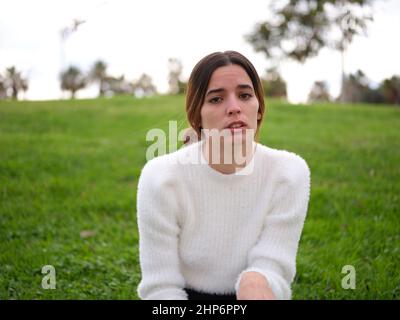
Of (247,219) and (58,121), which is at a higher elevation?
(58,121)

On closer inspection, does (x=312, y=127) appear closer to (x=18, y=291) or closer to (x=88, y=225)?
(x=88, y=225)

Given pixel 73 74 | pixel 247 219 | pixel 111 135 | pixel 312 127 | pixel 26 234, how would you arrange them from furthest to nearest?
pixel 73 74 → pixel 312 127 → pixel 111 135 → pixel 26 234 → pixel 247 219

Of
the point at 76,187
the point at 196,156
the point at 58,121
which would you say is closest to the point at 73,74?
the point at 58,121

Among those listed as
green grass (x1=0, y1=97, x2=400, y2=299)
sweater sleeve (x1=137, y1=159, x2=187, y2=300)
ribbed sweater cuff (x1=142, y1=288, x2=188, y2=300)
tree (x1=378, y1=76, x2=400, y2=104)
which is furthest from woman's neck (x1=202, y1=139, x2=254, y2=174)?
tree (x1=378, y1=76, x2=400, y2=104)

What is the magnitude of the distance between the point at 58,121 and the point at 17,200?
5.96 meters

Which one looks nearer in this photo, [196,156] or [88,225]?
[196,156]

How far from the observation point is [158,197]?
7.09 ft

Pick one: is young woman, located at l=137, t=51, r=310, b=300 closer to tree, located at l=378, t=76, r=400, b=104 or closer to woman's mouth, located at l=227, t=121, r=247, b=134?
woman's mouth, located at l=227, t=121, r=247, b=134

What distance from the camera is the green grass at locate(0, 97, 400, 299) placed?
11.1 ft

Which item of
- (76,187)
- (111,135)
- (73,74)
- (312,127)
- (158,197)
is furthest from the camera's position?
(73,74)

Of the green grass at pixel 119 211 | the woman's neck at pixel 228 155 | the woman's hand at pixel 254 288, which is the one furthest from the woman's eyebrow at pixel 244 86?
the woman's hand at pixel 254 288

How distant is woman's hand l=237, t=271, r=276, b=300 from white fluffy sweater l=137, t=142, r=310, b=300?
0.35 ft

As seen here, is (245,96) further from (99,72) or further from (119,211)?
(99,72)

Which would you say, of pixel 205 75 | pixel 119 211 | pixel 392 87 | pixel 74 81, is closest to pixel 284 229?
pixel 205 75
